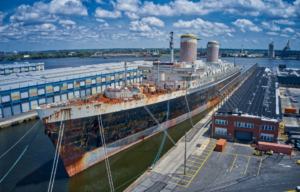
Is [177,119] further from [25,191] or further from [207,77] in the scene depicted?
[25,191]

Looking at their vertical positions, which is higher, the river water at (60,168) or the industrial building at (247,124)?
the industrial building at (247,124)

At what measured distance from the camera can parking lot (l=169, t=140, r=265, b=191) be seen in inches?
603

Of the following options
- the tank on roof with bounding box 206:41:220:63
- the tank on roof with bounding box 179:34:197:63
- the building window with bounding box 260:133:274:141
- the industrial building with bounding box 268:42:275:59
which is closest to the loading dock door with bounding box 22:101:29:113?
the tank on roof with bounding box 179:34:197:63

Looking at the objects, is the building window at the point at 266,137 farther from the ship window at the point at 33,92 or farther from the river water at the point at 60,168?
the ship window at the point at 33,92

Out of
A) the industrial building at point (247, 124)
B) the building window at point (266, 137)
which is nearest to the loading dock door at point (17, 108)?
the industrial building at point (247, 124)

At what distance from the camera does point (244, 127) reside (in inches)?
889

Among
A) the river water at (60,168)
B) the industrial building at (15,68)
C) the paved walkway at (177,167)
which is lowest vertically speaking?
the river water at (60,168)

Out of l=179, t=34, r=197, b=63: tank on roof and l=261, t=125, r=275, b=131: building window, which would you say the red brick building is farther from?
l=179, t=34, r=197, b=63: tank on roof

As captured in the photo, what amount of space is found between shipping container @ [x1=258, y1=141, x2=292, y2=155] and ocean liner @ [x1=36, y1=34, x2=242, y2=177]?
35.9 feet

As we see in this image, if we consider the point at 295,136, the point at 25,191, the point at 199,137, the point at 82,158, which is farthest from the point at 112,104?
the point at 295,136

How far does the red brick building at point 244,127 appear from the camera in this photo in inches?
859

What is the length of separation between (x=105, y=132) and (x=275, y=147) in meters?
16.2

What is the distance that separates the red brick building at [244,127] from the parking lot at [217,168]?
6.24 ft

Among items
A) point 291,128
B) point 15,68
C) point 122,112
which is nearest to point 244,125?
point 291,128
